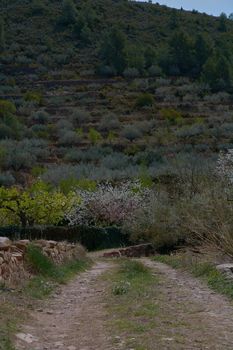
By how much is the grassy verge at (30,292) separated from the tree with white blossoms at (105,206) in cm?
1936

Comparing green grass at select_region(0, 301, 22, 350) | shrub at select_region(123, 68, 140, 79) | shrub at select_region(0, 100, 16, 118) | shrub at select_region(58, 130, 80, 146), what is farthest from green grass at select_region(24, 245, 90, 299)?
shrub at select_region(123, 68, 140, 79)

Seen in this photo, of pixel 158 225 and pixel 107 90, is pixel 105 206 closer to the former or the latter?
pixel 158 225

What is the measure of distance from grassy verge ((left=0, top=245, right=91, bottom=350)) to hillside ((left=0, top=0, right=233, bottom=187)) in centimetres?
2956

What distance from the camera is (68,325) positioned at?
787 cm

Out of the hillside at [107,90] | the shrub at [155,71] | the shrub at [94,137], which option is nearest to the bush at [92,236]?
the hillside at [107,90]

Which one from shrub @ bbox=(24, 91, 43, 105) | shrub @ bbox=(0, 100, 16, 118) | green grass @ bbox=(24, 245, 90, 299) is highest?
shrub @ bbox=(24, 91, 43, 105)

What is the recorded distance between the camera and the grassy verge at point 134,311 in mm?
6588

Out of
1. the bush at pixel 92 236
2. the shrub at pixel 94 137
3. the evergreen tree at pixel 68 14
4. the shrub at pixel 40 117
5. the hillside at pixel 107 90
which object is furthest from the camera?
the evergreen tree at pixel 68 14

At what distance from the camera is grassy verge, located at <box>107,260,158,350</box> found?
6588 millimetres

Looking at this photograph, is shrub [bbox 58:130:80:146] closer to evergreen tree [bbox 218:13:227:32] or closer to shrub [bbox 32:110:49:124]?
shrub [bbox 32:110:49:124]

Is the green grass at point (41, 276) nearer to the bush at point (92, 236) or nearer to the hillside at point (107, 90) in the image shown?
the bush at point (92, 236)

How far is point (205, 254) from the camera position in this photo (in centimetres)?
1559

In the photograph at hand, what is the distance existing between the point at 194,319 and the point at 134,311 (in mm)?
1007

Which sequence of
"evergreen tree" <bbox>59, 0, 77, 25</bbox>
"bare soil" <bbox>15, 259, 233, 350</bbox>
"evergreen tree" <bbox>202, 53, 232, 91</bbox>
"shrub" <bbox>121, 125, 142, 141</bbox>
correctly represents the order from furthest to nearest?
"evergreen tree" <bbox>59, 0, 77, 25</bbox>
"evergreen tree" <bbox>202, 53, 232, 91</bbox>
"shrub" <bbox>121, 125, 142, 141</bbox>
"bare soil" <bbox>15, 259, 233, 350</bbox>
